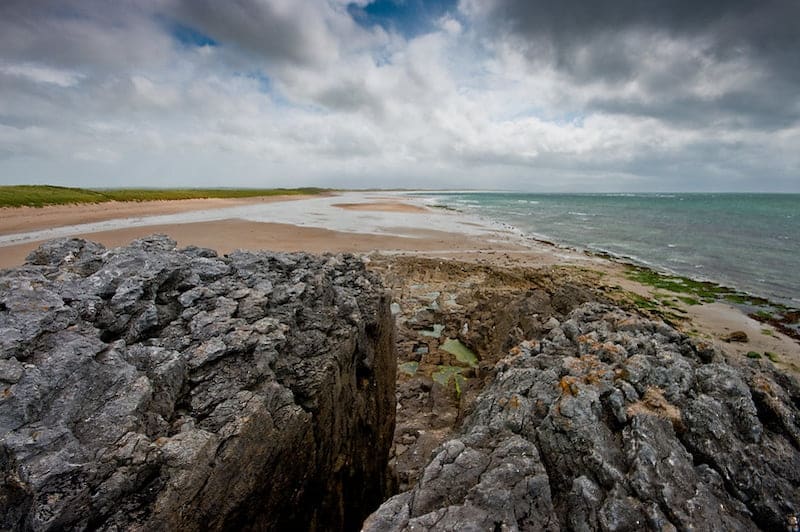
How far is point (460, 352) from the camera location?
15.8m

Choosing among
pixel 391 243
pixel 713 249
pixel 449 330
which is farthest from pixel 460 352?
pixel 713 249

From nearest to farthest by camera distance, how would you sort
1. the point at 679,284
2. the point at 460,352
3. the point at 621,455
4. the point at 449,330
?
the point at 621,455
the point at 460,352
the point at 449,330
the point at 679,284

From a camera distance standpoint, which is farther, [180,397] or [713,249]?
[713,249]

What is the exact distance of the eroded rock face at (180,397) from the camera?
4.57 m

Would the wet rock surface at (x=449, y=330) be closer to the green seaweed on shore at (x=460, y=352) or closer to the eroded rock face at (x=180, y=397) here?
the green seaweed on shore at (x=460, y=352)

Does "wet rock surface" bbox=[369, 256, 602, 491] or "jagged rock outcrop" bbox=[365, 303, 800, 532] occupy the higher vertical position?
"jagged rock outcrop" bbox=[365, 303, 800, 532]

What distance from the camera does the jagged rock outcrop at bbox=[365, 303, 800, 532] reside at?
4672mm

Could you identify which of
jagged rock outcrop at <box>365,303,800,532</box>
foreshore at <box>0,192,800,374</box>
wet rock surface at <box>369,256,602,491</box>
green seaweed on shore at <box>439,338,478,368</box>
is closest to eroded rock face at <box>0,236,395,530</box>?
wet rock surface at <box>369,256,602,491</box>

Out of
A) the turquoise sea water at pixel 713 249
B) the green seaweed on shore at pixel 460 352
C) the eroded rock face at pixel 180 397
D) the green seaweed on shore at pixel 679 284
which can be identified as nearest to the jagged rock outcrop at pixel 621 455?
the eroded rock face at pixel 180 397

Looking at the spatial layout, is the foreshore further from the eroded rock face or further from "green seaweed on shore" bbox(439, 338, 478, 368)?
the eroded rock face

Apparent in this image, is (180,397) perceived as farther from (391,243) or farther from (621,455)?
(391,243)

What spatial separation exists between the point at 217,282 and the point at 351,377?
3832 mm

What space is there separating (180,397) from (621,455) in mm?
6846

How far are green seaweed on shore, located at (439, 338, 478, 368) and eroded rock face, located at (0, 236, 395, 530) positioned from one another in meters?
5.86
